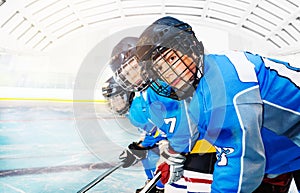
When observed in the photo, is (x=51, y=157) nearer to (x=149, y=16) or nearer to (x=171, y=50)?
(x=149, y=16)

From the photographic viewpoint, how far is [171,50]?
65 centimetres

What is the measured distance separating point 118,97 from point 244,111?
103 cm

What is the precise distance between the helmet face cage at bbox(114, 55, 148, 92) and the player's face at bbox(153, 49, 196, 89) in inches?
21.6

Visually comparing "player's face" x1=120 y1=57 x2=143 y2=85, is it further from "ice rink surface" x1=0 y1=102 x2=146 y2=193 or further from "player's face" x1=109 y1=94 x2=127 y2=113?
"ice rink surface" x1=0 y1=102 x2=146 y2=193

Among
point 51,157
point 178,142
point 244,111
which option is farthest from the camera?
point 51,157

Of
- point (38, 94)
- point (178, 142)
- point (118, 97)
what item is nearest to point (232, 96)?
point (178, 142)

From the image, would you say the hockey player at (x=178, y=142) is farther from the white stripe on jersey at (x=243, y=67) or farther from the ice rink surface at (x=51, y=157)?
the ice rink surface at (x=51, y=157)

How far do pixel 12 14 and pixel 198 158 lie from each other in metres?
2.06

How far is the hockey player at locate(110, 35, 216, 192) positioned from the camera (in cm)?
104

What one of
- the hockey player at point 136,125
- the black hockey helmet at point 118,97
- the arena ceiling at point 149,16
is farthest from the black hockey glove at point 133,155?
the arena ceiling at point 149,16

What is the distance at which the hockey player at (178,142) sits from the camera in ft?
3.41

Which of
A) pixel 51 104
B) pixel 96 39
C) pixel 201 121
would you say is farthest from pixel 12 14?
pixel 51 104

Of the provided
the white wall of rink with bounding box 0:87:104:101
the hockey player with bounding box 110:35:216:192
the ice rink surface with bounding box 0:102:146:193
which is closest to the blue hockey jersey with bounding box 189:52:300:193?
the hockey player with bounding box 110:35:216:192

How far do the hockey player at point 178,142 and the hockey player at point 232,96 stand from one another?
0.99 feet
